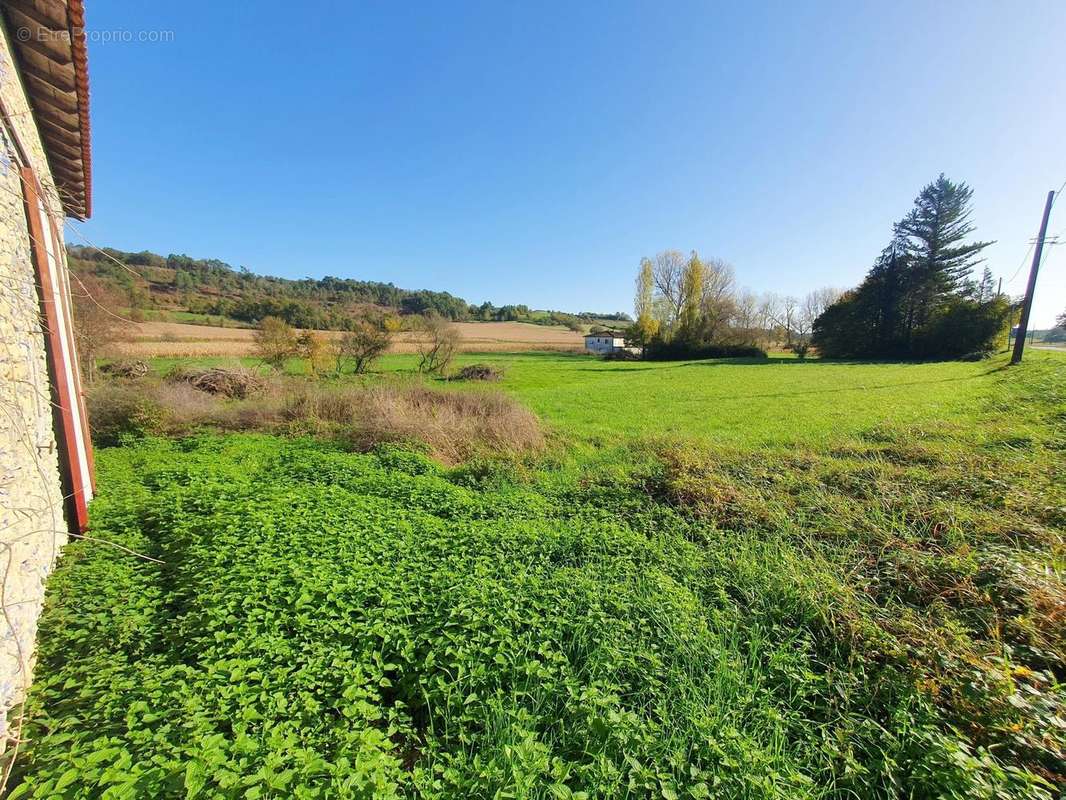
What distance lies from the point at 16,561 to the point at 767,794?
6247mm

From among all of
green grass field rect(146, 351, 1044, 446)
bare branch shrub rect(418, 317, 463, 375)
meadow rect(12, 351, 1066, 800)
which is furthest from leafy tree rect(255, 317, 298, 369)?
meadow rect(12, 351, 1066, 800)

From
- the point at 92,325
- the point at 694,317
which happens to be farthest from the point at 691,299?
the point at 92,325

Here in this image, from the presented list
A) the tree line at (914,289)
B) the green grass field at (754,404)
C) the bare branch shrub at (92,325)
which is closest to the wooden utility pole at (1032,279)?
the green grass field at (754,404)

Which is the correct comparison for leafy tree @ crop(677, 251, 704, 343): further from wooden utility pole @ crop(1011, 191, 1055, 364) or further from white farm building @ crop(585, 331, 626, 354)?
wooden utility pole @ crop(1011, 191, 1055, 364)

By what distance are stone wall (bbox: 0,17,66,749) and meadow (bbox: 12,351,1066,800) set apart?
0.29 metres

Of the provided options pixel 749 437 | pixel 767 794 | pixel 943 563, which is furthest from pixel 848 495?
pixel 767 794

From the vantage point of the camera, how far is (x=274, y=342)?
2302 centimetres

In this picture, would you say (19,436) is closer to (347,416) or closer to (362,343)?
(347,416)

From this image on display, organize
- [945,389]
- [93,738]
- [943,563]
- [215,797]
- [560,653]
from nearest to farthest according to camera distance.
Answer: [215,797], [93,738], [560,653], [943,563], [945,389]

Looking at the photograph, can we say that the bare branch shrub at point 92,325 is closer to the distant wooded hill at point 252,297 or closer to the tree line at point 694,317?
the distant wooded hill at point 252,297

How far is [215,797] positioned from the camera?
6.95 feet

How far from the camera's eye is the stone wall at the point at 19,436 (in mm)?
3334

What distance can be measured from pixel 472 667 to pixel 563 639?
929 millimetres

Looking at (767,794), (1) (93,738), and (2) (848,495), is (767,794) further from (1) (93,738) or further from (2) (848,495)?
(2) (848,495)
